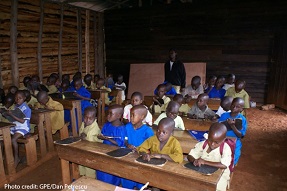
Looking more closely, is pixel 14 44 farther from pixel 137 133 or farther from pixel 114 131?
pixel 137 133

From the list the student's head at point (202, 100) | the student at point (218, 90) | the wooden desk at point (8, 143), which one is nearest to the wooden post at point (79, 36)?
the student at point (218, 90)

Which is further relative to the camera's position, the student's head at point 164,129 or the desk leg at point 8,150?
the desk leg at point 8,150

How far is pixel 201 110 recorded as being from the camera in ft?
13.6

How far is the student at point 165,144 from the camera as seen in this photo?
2425mm

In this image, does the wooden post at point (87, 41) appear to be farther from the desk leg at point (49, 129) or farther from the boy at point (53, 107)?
the desk leg at point (49, 129)

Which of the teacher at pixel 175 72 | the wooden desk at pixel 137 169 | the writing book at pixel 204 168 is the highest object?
the teacher at pixel 175 72

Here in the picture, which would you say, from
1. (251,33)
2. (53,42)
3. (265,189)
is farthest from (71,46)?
(265,189)

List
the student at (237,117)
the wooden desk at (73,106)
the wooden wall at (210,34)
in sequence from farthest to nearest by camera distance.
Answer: the wooden wall at (210,34) → the wooden desk at (73,106) → the student at (237,117)

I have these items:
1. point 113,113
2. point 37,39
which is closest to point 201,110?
point 113,113

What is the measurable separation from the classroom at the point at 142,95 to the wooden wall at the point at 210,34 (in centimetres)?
4

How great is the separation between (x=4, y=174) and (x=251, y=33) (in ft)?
26.8

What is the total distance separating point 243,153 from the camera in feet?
15.5

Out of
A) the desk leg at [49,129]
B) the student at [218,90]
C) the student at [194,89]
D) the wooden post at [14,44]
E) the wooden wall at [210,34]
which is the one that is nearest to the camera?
the desk leg at [49,129]

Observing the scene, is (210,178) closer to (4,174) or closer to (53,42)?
(4,174)
